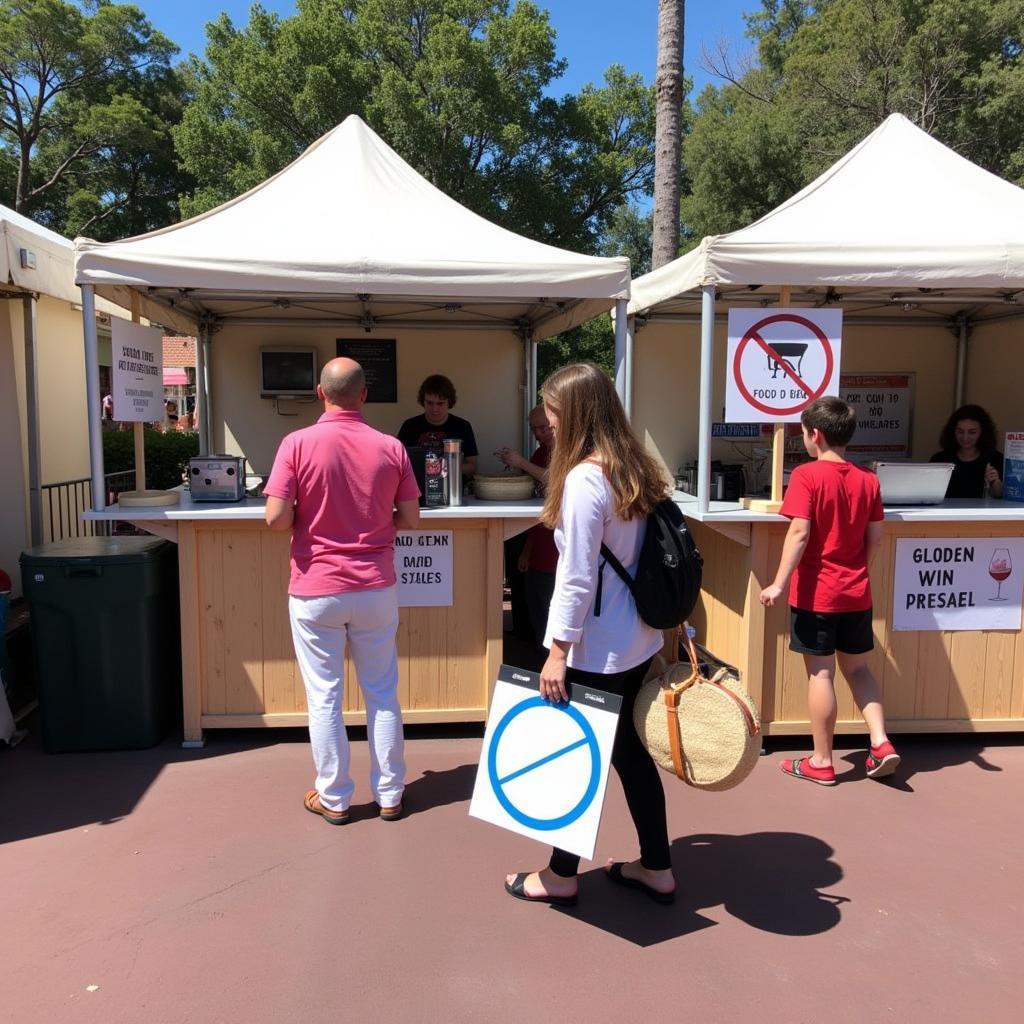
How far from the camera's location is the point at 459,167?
→ 18250 mm

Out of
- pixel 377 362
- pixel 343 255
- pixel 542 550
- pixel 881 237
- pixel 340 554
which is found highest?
pixel 881 237

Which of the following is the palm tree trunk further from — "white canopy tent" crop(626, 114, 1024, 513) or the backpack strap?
the backpack strap

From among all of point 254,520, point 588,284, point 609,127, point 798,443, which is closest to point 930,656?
point 798,443

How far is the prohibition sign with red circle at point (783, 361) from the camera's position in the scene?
4.32 metres

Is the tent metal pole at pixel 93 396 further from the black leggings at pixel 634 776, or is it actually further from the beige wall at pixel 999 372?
the beige wall at pixel 999 372

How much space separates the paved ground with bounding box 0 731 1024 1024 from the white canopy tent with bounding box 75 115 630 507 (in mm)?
1961

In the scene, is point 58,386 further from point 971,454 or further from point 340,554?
point 971,454

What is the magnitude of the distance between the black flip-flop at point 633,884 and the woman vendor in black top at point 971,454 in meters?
3.61

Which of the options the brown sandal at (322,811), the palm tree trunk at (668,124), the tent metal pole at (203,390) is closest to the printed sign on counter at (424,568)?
the brown sandal at (322,811)

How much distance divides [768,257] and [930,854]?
2814 millimetres

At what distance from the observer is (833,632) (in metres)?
3.95

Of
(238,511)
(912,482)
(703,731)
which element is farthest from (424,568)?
(912,482)

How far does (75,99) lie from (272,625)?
27245 millimetres

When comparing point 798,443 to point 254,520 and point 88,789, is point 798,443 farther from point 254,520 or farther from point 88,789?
point 88,789
